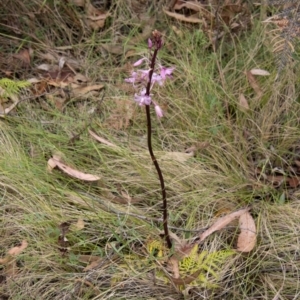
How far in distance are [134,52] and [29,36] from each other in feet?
2.05

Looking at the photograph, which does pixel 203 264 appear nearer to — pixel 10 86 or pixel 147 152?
pixel 147 152

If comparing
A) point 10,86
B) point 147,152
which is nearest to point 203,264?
point 147,152

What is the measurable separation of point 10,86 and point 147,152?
0.72 m

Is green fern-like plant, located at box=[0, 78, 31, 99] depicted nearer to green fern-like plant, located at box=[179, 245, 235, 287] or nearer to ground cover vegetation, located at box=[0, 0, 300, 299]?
ground cover vegetation, located at box=[0, 0, 300, 299]

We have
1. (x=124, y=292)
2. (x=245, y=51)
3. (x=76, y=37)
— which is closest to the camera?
(x=124, y=292)

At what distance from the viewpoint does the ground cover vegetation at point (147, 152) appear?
7.04 feet

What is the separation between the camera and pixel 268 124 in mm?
2709

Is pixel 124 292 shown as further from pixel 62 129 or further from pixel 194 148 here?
pixel 62 129

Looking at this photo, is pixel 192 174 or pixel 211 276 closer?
pixel 211 276

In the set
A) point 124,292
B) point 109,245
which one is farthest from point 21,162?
point 124,292

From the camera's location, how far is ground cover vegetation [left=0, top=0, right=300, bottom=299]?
214 centimetres

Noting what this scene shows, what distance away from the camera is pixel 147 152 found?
263cm

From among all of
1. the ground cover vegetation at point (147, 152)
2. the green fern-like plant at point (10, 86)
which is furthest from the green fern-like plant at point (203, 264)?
the green fern-like plant at point (10, 86)

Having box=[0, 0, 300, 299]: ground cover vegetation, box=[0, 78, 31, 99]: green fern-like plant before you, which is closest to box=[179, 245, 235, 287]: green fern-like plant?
box=[0, 0, 300, 299]: ground cover vegetation
